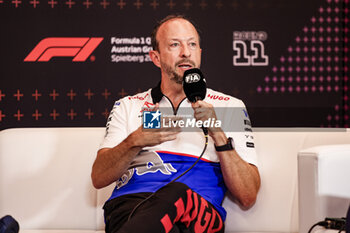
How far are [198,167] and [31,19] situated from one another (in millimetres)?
2082

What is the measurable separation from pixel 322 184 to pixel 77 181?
3.56ft

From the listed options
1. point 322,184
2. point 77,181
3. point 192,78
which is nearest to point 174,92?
point 192,78

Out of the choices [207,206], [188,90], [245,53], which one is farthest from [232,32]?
[207,206]

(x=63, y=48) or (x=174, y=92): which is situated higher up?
(x=63, y=48)

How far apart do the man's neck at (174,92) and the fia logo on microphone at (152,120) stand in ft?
1.24

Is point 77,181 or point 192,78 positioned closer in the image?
point 192,78

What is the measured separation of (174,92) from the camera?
7.55 feet

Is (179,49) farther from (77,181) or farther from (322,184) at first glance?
(322,184)

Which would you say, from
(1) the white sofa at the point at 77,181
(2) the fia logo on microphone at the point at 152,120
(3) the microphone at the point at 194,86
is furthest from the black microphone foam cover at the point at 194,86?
(1) the white sofa at the point at 77,181

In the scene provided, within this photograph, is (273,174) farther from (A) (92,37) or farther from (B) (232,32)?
(A) (92,37)

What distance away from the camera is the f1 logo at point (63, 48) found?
3.58m

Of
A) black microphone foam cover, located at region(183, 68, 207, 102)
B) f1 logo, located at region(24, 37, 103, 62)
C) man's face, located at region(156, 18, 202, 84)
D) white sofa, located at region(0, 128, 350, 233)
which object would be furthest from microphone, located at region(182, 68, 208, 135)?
f1 logo, located at region(24, 37, 103, 62)

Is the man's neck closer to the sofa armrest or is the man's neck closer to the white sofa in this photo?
the white sofa

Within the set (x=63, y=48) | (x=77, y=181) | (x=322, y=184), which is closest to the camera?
(x=322, y=184)
